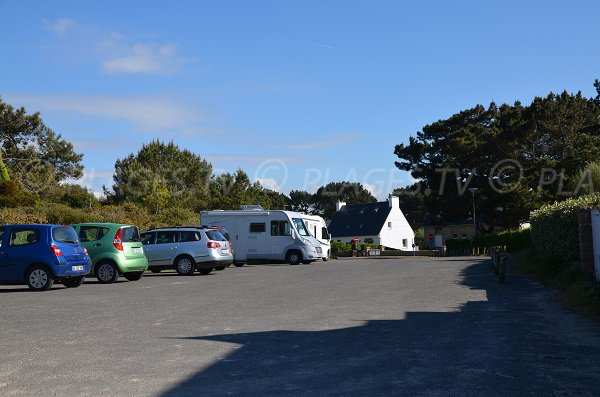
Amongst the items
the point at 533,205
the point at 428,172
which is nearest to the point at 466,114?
the point at 428,172

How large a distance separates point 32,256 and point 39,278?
0.59 metres

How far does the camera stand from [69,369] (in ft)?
22.8

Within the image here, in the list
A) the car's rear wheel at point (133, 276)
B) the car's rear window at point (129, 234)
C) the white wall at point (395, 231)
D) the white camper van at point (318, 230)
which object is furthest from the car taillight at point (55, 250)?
the white wall at point (395, 231)

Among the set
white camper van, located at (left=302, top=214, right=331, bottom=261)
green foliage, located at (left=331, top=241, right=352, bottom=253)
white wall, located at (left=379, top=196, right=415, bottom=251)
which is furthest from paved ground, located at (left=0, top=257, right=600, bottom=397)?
white wall, located at (left=379, top=196, right=415, bottom=251)

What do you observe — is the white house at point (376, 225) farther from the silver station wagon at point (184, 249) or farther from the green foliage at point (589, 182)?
the silver station wagon at point (184, 249)

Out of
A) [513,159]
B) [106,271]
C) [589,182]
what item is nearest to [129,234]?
[106,271]

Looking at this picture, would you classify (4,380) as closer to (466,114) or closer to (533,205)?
(533,205)

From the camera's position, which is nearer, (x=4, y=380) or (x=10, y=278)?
(x=4, y=380)

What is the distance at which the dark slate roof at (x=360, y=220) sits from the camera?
81.8m

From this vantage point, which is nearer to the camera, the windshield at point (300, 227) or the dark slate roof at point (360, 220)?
the windshield at point (300, 227)

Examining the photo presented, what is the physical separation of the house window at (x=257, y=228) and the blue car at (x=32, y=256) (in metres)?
15.7

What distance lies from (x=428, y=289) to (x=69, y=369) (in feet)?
35.4

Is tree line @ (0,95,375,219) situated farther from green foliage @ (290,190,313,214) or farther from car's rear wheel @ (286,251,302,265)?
green foliage @ (290,190,313,214)

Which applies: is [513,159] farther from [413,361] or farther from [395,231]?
[413,361]
